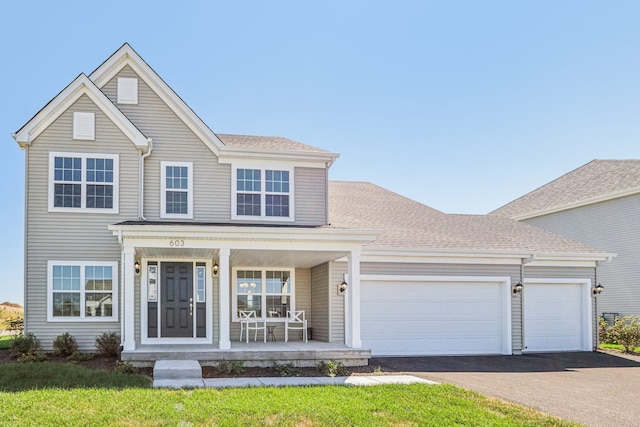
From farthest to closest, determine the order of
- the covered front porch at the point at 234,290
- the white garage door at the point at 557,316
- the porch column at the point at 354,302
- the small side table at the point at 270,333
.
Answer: the white garage door at the point at 557,316 → the small side table at the point at 270,333 → the porch column at the point at 354,302 → the covered front porch at the point at 234,290

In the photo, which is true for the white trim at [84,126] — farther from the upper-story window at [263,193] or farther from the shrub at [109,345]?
the shrub at [109,345]

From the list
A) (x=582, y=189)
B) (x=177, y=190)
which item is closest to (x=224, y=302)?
(x=177, y=190)

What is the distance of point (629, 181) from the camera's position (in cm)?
2472

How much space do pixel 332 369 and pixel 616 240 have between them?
16.7 meters

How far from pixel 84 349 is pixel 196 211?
4.54m

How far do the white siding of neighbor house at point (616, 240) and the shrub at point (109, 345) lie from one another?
1910 centimetres

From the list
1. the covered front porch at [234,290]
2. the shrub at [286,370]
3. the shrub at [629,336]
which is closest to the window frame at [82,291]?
the covered front porch at [234,290]

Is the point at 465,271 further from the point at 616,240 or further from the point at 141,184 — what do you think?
the point at 616,240

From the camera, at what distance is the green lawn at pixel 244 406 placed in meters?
8.94

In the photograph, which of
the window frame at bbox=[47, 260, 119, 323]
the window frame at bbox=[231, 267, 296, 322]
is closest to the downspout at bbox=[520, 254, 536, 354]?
the window frame at bbox=[231, 267, 296, 322]

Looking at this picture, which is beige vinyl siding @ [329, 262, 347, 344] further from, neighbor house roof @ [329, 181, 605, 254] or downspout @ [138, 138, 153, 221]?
downspout @ [138, 138, 153, 221]

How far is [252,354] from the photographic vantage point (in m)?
13.8

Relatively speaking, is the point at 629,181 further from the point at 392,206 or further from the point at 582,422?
the point at 582,422

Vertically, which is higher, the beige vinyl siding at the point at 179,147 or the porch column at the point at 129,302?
the beige vinyl siding at the point at 179,147
